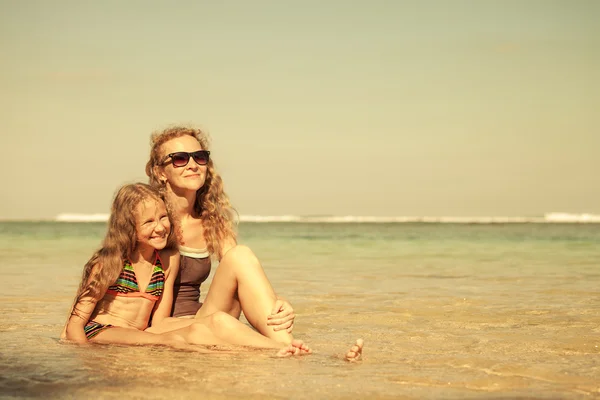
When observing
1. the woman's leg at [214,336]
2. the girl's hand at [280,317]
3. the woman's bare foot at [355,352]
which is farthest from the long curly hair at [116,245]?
the woman's bare foot at [355,352]

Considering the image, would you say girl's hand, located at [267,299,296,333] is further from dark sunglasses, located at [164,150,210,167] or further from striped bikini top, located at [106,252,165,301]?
dark sunglasses, located at [164,150,210,167]

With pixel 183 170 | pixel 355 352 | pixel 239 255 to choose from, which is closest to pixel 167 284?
pixel 239 255

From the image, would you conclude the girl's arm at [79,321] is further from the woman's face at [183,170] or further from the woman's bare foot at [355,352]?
the woman's bare foot at [355,352]

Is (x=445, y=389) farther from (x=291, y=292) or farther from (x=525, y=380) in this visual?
(x=291, y=292)

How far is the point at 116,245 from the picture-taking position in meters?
4.41

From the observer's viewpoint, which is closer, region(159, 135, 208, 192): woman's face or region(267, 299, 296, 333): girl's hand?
region(267, 299, 296, 333): girl's hand

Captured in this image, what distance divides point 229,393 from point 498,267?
9.47 metres

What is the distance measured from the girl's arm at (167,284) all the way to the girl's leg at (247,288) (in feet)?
0.91

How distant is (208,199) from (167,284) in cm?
68

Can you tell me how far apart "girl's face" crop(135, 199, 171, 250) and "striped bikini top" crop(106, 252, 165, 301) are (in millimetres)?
168

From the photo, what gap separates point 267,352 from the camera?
427 cm

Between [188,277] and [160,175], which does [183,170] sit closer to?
[160,175]

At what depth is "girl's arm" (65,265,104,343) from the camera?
172 inches

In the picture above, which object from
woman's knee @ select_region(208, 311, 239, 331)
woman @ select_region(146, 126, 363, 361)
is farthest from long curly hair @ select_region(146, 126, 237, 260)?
woman's knee @ select_region(208, 311, 239, 331)
